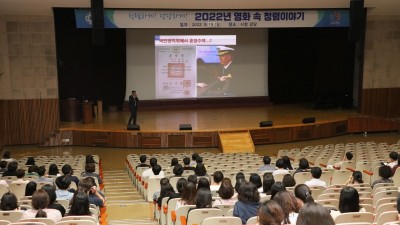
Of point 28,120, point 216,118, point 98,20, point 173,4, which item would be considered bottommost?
point 216,118

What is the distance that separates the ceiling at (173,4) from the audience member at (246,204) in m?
11.3

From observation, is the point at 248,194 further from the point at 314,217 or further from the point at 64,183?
the point at 64,183

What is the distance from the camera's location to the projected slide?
22.0 m

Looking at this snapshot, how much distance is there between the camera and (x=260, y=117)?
20.3 metres

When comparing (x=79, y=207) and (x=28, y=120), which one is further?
(x=28, y=120)

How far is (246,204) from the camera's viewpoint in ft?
17.8

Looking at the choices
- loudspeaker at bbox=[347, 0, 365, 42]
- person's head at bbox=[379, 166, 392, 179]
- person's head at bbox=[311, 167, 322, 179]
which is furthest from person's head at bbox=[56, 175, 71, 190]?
loudspeaker at bbox=[347, 0, 365, 42]

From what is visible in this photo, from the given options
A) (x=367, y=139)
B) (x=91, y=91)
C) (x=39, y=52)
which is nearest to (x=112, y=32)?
(x=91, y=91)

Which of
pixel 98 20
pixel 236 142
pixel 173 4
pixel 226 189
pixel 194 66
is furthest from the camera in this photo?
pixel 194 66

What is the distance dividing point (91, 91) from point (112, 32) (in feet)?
9.42

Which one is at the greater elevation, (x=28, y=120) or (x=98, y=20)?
(x=98, y=20)

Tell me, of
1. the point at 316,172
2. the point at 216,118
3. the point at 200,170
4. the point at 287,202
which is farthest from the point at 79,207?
the point at 216,118

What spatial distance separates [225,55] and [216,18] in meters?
5.67

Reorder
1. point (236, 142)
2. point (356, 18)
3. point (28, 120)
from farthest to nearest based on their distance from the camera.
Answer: point (28, 120)
point (236, 142)
point (356, 18)
